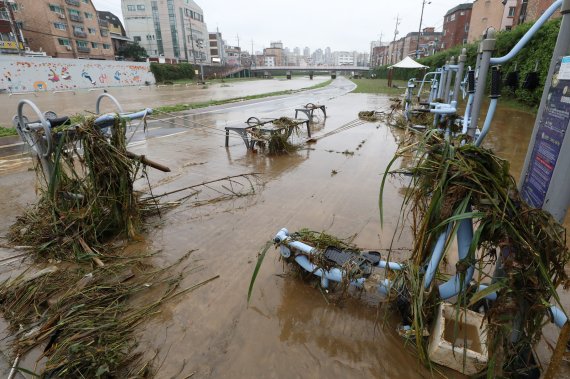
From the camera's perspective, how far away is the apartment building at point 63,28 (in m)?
42.7

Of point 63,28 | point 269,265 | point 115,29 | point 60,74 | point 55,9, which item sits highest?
point 55,9

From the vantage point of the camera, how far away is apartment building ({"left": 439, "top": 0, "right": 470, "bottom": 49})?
47.5 meters

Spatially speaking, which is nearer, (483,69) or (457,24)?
(483,69)

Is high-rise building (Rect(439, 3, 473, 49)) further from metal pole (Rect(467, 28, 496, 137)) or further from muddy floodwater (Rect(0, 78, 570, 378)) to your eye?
muddy floodwater (Rect(0, 78, 570, 378))

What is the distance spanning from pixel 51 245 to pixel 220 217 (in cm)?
184

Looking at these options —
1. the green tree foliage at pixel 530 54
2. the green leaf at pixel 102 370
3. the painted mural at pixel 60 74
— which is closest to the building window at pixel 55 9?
the painted mural at pixel 60 74

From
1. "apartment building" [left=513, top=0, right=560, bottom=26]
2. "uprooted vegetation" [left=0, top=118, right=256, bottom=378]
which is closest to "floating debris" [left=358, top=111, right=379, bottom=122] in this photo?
"uprooted vegetation" [left=0, top=118, right=256, bottom=378]

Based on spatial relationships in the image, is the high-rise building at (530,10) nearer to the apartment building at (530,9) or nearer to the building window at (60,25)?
the apartment building at (530,9)

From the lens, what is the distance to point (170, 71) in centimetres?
4738

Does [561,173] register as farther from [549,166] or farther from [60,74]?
[60,74]

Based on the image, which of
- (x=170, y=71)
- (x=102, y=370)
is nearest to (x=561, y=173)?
(x=102, y=370)

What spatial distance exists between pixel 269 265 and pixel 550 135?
7.86 feet

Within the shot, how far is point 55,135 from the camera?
3.34 m

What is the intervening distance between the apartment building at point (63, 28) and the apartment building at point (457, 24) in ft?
193
